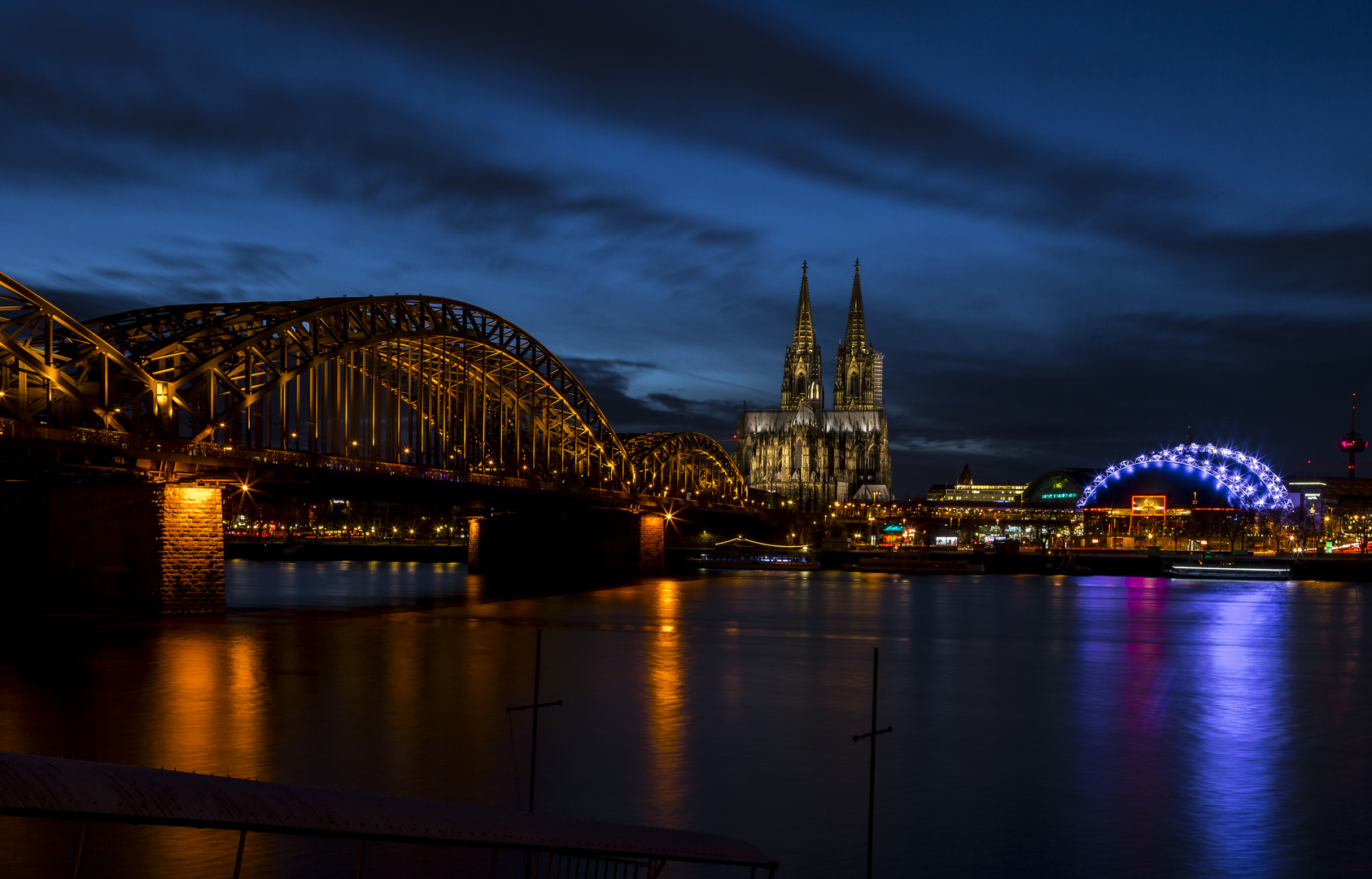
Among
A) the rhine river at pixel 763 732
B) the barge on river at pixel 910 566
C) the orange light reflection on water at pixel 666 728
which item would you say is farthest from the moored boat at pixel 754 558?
the orange light reflection on water at pixel 666 728

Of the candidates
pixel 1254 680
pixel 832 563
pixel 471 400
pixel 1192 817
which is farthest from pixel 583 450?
pixel 1192 817

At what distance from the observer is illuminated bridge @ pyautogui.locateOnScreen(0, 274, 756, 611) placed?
4800 centimetres

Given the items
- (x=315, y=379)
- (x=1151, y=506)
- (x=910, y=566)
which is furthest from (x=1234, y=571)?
(x=315, y=379)

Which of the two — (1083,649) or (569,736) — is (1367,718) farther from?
(569,736)

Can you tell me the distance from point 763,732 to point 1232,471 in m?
152

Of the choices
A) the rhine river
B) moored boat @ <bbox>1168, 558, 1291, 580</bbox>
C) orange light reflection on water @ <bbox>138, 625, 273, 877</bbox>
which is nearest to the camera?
orange light reflection on water @ <bbox>138, 625, 273, 877</bbox>

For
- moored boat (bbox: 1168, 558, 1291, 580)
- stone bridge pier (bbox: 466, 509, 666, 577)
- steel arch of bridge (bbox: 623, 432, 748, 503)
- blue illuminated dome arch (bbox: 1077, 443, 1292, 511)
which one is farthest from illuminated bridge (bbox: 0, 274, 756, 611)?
blue illuminated dome arch (bbox: 1077, 443, 1292, 511)

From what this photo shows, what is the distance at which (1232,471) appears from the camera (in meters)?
166

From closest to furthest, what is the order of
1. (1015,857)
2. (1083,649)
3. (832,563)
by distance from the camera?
(1015,857) → (1083,649) → (832,563)

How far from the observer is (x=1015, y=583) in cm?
11088

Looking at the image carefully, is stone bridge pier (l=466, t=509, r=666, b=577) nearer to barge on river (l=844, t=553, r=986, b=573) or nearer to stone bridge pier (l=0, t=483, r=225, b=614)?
barge on river (l=844, t=553, r=986, b=573)

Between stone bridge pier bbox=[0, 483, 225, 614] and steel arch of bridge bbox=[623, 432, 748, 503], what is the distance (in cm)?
6653

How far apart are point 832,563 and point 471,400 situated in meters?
65.5

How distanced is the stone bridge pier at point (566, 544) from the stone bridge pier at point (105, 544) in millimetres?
62609
